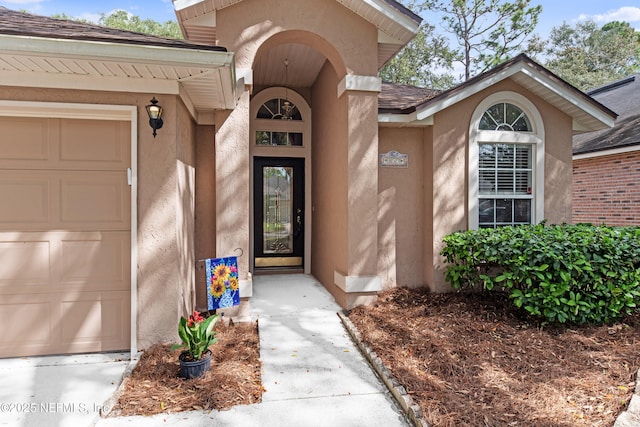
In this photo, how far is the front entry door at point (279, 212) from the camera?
7.26 m

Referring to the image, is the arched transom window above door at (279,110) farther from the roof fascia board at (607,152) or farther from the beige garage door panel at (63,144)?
the roof fascia board at (607,152)

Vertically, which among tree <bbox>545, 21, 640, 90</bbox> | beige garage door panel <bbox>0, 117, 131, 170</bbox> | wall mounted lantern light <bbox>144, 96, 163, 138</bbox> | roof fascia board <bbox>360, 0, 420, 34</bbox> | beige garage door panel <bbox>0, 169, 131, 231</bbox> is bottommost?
beige garage door panel <bbox>0, 169, 131, 231</bbox>

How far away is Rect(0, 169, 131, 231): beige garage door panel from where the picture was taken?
3633mm

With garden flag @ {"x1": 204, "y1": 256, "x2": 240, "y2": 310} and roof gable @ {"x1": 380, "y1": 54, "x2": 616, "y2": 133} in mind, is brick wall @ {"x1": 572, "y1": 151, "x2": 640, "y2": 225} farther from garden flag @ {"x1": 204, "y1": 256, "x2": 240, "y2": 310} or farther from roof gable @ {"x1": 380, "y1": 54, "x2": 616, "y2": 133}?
garden flag @ {"x1": 204, "y1": 256, "x2": 240, "y2": 310}

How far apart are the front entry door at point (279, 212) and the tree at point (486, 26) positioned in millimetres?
14101

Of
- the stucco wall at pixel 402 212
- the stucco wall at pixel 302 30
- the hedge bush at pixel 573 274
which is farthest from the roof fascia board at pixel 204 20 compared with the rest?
the hedge bush at pixel 573 274

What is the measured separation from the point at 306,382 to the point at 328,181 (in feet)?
11.5

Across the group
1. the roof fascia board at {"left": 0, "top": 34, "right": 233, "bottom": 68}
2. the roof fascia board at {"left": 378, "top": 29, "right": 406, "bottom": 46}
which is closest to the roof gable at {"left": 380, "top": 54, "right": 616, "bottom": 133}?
the roof fascia board at {"left": 378, "top": 29, "right": 406, "bottom": 46}

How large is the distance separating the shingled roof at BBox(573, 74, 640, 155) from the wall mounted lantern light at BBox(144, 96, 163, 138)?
32.8ft

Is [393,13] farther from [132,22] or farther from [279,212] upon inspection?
[132,22]

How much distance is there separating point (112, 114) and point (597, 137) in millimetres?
11844

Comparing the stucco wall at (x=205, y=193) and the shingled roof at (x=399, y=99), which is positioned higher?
the shingled roof at (x=399, y=99)

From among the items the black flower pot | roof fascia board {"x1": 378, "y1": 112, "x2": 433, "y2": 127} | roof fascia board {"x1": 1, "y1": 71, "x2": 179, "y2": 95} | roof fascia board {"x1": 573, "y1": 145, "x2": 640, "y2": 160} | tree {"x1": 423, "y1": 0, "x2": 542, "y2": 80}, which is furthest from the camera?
tree {"x1": 423, "y1": 0, "x2": 542, "y2": 80}

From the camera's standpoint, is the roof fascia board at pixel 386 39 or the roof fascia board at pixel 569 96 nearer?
the roof fascia board at pixel 386 39
